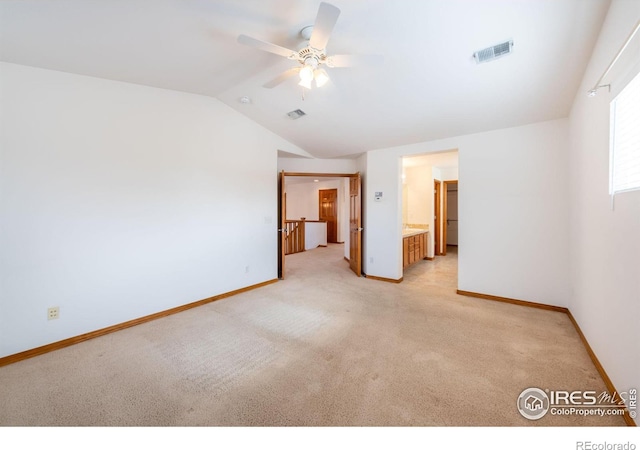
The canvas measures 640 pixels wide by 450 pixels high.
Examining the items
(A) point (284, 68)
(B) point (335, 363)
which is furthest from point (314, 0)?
(B) point (335, 363)

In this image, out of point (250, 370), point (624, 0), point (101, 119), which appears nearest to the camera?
point (624, 0)

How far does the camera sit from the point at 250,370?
2.03 m

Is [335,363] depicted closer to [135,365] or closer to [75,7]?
[135,365]

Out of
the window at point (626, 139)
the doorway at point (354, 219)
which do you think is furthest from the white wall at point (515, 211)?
the window at point (626, 139)

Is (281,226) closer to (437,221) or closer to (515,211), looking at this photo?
(515,211)

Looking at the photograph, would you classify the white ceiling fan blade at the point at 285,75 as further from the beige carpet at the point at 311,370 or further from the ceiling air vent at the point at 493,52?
the beige carpet at the point at 311,370

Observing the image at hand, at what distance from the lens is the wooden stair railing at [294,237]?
782 cm

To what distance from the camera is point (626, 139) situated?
61.6 inches

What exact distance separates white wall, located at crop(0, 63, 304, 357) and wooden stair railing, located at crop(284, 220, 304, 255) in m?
3.80

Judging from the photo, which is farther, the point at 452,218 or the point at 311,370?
the point at 452,218

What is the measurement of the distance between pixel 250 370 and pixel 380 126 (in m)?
3.57

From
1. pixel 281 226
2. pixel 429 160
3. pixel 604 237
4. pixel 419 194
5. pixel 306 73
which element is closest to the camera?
pixel 604 237

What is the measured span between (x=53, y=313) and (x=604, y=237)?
483cm

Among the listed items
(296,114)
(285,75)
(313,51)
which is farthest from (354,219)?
(313,51)
